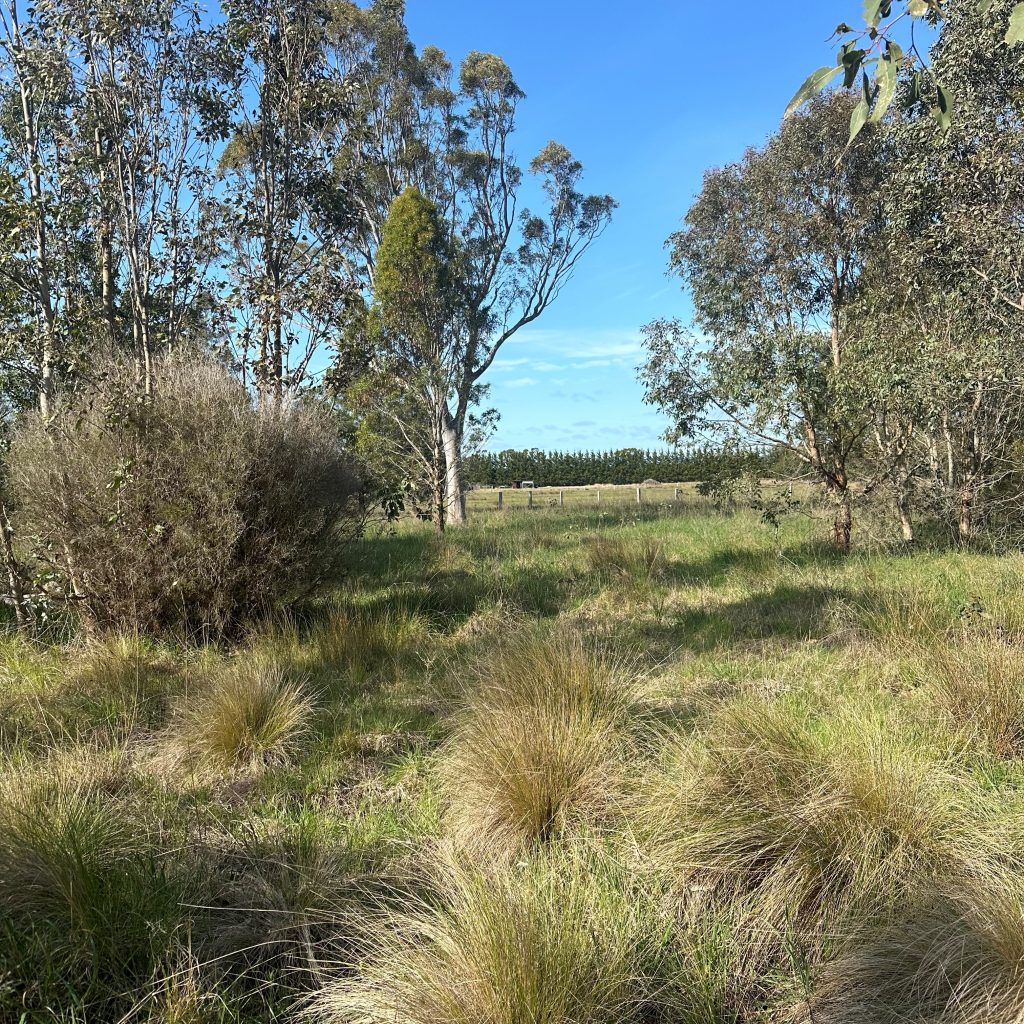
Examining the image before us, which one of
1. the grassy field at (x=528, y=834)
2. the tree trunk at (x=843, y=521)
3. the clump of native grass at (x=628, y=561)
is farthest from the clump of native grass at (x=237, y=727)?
the tree trunk at (x=843, y=521)

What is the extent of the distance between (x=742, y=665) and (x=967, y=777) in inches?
87.5

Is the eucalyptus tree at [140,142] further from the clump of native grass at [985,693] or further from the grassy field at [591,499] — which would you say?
the grassy field at [591,499]

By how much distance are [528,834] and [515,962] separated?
1.13 m

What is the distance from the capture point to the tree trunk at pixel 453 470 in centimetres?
1969

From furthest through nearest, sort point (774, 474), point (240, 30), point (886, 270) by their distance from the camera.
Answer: point (774, 474)
point (886, 270)
point (240, 30)

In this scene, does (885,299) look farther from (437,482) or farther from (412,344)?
(412,344)

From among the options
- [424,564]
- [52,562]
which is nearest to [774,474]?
[424,564]

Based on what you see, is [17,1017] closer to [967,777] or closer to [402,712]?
[402,712]

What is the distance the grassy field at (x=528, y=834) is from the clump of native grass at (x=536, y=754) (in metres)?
0.02

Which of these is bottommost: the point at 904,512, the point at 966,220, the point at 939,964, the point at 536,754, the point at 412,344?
the point at 939,964

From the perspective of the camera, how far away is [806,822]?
265 cm

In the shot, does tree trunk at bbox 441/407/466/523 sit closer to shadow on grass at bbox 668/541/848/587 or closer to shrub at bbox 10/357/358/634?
shadow on grass at bbox 668/541/848/587

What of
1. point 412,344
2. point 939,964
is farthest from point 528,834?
point 412,344

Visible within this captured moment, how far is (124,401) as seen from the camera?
588cm
